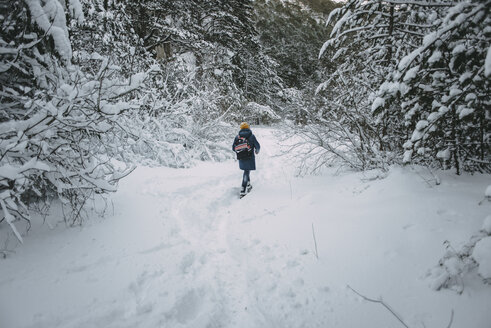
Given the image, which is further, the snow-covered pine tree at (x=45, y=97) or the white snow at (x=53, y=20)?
the white snow at (x=53, y=20)

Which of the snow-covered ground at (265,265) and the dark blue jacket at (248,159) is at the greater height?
the dark blue jacket at (248,159)

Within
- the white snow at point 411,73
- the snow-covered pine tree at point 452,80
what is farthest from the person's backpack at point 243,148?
the white snow at point 411,73

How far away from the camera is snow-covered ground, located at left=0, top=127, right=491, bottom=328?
194 centimetres


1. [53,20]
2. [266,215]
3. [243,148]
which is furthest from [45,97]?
[243,148]

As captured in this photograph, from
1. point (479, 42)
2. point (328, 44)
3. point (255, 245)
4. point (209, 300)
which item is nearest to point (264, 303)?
point (209, 300)

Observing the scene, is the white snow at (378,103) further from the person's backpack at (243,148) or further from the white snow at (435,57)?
the person's backpack at (243,148)

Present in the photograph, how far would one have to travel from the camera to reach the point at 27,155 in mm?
2375

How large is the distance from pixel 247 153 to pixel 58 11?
4214mm

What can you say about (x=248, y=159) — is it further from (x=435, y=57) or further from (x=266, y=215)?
(x=435, y=57)

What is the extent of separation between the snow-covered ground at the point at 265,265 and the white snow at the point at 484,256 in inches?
8.5

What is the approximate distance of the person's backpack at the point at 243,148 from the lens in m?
5.88

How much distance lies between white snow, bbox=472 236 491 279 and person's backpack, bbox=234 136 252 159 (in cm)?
460

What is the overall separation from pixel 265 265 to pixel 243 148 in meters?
3.53

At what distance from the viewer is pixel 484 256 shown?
5.26 ft
